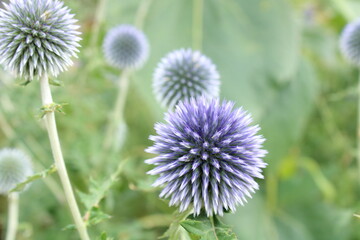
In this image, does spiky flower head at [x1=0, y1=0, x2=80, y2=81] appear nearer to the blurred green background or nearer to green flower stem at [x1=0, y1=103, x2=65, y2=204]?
the blurred green background

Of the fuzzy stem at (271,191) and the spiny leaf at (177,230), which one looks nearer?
the spiny leaf at (177,230)

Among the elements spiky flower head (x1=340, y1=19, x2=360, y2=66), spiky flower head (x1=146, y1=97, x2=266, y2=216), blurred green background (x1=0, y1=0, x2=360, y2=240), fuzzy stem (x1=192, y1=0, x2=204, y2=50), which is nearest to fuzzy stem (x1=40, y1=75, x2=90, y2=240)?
spiky flower head (x1=146, y1=97, x2=266, y2=216)

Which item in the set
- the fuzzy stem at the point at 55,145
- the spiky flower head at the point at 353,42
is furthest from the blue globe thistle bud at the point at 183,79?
the spiky flower head at the point at 353,42

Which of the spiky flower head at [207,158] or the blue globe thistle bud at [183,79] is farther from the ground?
the blue globe thistle bud at [183,79]

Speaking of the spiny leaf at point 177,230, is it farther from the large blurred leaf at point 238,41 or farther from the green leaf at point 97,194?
the large blurred leaf at point 238,41

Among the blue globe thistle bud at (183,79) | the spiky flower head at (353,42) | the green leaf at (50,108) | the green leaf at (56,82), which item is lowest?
the green leaf at (50,108)

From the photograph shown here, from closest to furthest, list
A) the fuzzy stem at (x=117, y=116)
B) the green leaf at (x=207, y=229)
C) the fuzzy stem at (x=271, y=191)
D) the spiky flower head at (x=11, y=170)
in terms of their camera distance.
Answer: the green leaf at (x=207, y=229)
the spiky flower head at (x=11, y=170)
the fuzzy stem at (x=117, y=116)
the fuzzy stem at (x=271, y=191)

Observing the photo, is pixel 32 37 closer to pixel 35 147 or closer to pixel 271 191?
pixel 35 147

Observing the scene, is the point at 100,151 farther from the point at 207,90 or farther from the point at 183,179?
the point at 183,179
